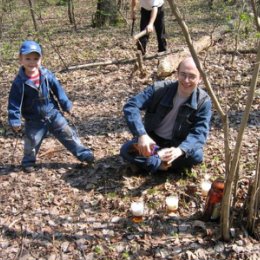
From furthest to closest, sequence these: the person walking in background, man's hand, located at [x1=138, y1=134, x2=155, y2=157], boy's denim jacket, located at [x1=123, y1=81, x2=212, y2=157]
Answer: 1. the person walking in background
2. boy's denim jacket, located at [x1=123, y1=81, x2=212, y2=157]
3. man's hand, located at [x1=138, y1=134, x2=155, y2=157]

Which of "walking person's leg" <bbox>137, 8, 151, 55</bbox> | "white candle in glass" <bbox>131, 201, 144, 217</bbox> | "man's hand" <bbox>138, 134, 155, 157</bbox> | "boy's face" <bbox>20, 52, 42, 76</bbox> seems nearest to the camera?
"white candle in glass" <bbox>131, 201, 144, 217</bbox>

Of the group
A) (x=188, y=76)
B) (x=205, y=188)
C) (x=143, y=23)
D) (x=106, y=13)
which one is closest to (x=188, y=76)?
(x=188, y=76)

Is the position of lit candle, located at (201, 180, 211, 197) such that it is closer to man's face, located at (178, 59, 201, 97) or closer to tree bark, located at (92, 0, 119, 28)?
man's face, located at (178, 59, 201, 97)

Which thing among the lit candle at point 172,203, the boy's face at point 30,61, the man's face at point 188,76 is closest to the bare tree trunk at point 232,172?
the lit candle at point 172,203

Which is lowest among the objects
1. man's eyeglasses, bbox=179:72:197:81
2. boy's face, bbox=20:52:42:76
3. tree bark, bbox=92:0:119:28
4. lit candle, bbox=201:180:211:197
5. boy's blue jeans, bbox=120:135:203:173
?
lit candle, bbox=201:180:211:197

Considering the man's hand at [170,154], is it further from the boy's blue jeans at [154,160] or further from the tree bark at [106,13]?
the tree bark at [106,13]

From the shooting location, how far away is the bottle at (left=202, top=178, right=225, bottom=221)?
327 cm

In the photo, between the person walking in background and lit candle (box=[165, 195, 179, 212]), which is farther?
the person walking in background

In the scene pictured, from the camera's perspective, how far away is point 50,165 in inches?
186

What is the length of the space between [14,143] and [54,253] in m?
2.52

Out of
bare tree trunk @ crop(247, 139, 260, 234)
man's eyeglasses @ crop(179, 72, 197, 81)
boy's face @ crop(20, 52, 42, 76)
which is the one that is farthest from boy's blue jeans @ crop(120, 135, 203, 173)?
boy's face @ crop(20, 52, 42, 76)

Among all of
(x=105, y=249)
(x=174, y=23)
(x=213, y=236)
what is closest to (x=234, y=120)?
(x=213, y=236)

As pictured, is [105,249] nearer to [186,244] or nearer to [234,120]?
[186,244]

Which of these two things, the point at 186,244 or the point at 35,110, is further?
the point at 35,110
